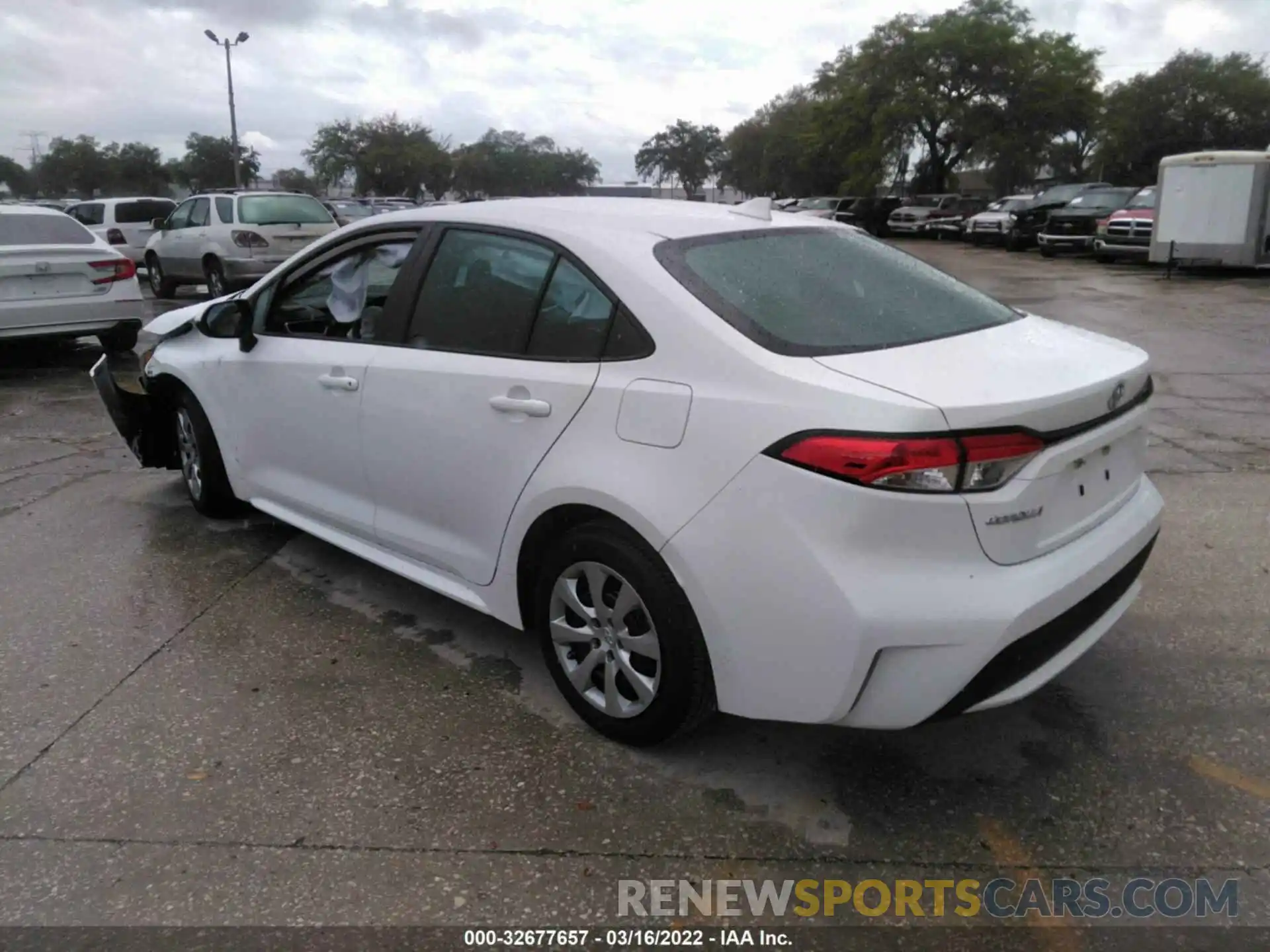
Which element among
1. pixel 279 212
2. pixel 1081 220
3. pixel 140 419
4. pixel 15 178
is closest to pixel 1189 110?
pixel 1081 220

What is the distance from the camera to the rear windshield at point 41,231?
9.25 metres

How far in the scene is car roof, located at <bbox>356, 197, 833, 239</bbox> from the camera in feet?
10.6

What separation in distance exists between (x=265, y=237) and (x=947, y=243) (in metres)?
25.5

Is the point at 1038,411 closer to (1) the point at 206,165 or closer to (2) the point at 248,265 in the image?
(2) the point at 248,265

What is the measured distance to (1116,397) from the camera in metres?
2.81

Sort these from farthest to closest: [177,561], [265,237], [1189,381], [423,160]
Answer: [423,160], [265,237], [1189,381], [177,561]

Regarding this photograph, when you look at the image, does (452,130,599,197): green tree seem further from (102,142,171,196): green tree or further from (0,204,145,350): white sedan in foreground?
(0,204,145,350): white sedan in foreground

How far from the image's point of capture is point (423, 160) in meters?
60.1

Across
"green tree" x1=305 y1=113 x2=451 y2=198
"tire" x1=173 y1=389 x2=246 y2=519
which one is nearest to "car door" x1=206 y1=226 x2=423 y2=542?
"tire" x1=173 y1=389 x2=246 y2=519

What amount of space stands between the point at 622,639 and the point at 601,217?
1391 mm

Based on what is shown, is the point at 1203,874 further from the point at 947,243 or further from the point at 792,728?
the point at 947,243

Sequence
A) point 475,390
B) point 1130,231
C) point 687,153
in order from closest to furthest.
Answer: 1. point 475,390
2. point 1130,231
3. point 687,153

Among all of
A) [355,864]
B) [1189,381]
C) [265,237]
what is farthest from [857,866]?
[265,237]

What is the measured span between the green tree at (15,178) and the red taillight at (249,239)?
69.7m
